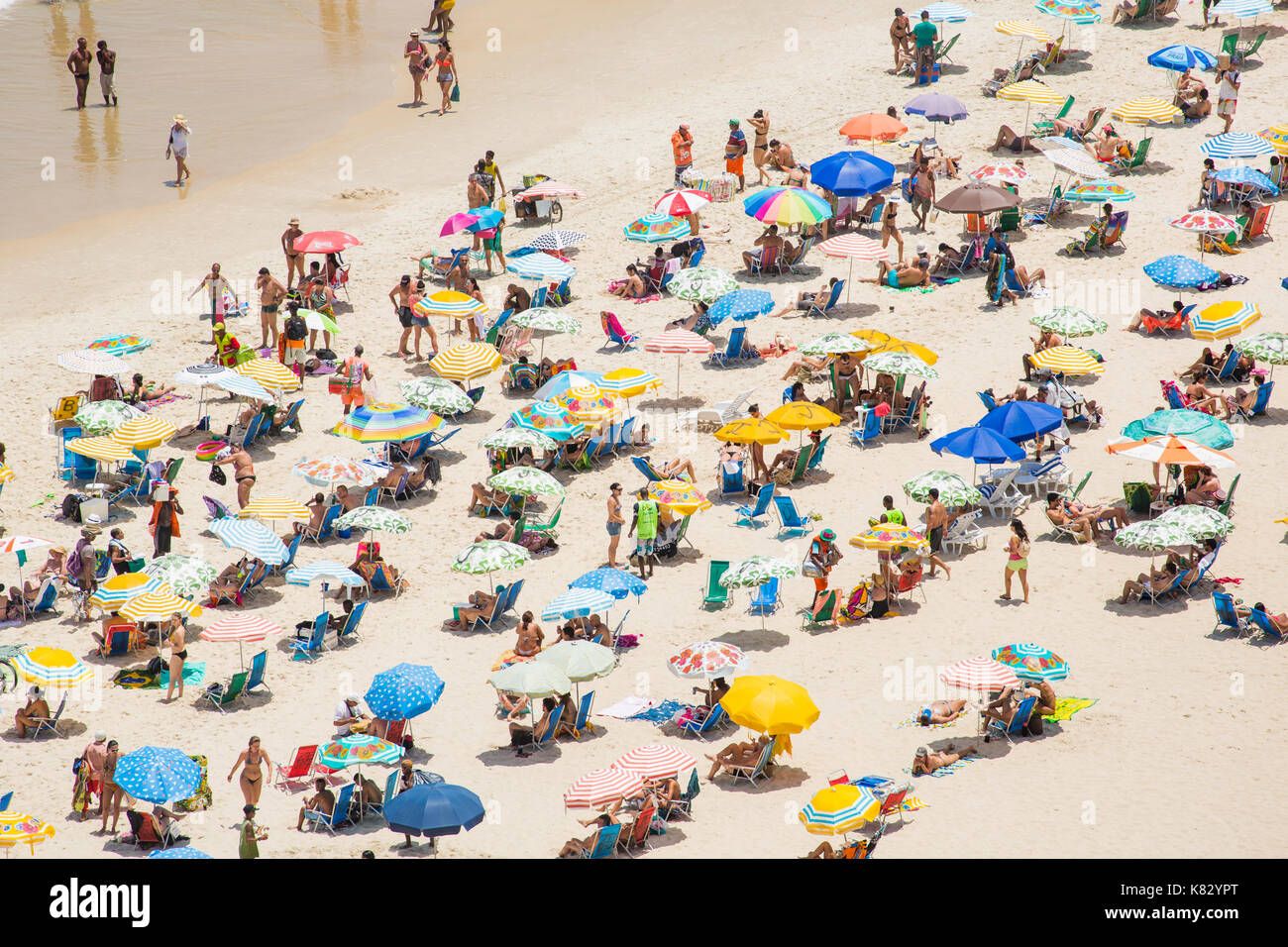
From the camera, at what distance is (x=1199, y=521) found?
17.6 meters

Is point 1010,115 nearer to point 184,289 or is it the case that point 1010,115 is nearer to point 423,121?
point 423,121

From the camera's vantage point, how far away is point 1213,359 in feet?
74.9

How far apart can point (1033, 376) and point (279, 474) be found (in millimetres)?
11463

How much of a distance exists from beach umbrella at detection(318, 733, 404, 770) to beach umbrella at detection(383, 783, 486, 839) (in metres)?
1.31

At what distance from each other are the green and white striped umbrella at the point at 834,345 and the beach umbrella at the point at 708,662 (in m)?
7.73

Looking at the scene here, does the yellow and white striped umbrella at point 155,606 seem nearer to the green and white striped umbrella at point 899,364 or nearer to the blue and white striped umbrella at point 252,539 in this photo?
the blue and white striped umbrella at point 252,539

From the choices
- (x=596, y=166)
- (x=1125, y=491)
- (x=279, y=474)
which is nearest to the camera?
(x=1125, y=491)

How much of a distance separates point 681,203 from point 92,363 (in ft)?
36.2

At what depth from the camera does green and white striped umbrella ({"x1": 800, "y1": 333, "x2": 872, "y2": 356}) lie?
2248 centimetres

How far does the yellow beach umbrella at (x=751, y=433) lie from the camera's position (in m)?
20.8

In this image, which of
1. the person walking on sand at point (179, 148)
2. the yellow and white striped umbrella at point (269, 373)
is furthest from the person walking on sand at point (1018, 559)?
the person walking on sand at point (179, 148)

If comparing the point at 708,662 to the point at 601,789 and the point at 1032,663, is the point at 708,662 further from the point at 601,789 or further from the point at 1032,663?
the point at 1032,663

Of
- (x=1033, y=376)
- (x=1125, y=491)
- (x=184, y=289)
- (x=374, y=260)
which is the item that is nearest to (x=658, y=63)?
(x=374, y=260)

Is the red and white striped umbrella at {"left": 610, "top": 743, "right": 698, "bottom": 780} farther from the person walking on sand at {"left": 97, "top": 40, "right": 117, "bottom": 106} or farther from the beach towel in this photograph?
the person walking on sand at {"left": 97, "top": 40, "right": 117, "bottom": 106}
